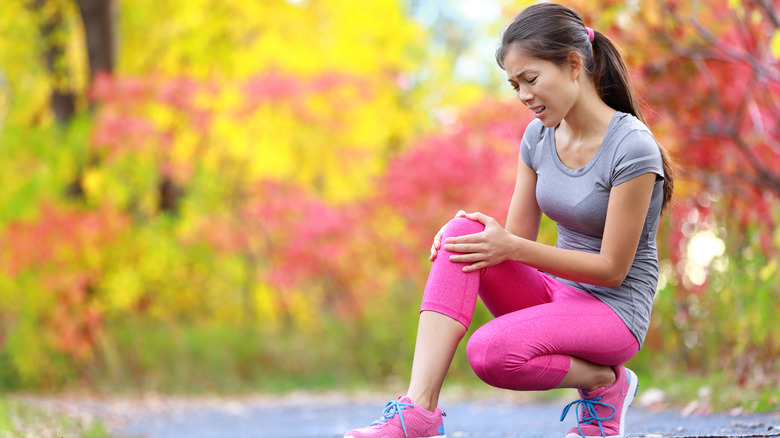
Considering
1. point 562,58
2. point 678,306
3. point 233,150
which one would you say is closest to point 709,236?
point 678,306

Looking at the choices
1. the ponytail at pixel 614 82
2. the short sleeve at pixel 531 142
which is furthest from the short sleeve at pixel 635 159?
the short sleeve at pixel 531 142

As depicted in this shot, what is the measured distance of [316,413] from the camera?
627 centimetres

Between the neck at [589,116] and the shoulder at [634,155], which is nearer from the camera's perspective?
the shoulder at [634,155]

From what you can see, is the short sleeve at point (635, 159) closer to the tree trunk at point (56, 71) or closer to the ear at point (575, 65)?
the ear at point (575, 65)

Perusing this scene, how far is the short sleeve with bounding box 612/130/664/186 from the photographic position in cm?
211

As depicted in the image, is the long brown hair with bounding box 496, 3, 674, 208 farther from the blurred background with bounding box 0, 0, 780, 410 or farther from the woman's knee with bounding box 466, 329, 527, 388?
the blurred background with bounding box 0, 0, 780, 410

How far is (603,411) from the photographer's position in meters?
2.27

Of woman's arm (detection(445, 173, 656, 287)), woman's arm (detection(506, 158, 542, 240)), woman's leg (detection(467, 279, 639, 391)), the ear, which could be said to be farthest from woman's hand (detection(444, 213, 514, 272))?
the ear

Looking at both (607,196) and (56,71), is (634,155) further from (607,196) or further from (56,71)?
(56,71)

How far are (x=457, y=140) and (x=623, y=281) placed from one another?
568 cm

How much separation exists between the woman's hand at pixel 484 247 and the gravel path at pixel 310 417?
3.31 ft

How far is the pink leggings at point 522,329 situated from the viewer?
212 cm

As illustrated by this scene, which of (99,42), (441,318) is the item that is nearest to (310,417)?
(441,318)

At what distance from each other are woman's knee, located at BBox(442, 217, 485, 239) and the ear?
0.47 m
